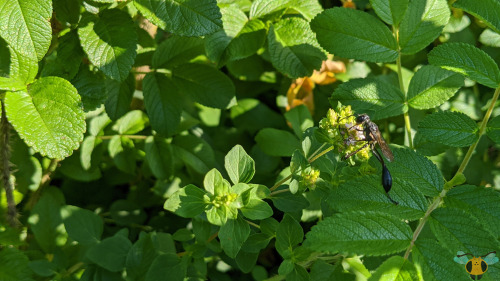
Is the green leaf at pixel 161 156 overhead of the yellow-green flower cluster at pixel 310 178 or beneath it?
beneath

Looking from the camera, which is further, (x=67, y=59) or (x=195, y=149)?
(x=195, y=149)

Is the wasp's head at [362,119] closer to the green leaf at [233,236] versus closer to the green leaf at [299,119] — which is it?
the green leaf at [233,236]

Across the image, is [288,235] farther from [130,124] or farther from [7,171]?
[7,171]

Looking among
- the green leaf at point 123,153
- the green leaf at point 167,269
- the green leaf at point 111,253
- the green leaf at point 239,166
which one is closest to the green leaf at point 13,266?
the green leaf at point 111,253

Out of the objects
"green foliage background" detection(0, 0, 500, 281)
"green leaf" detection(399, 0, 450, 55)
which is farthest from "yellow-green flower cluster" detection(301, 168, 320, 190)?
"green leaf" detection(399, 0, 450, 55)

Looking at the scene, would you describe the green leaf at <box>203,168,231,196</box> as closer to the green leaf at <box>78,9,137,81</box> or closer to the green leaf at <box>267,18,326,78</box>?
the green leaf at <box>78,9,137,81</box>

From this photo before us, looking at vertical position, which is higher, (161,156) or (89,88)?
(89,88)

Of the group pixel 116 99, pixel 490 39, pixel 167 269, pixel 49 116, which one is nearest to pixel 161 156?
pixel 116 99
